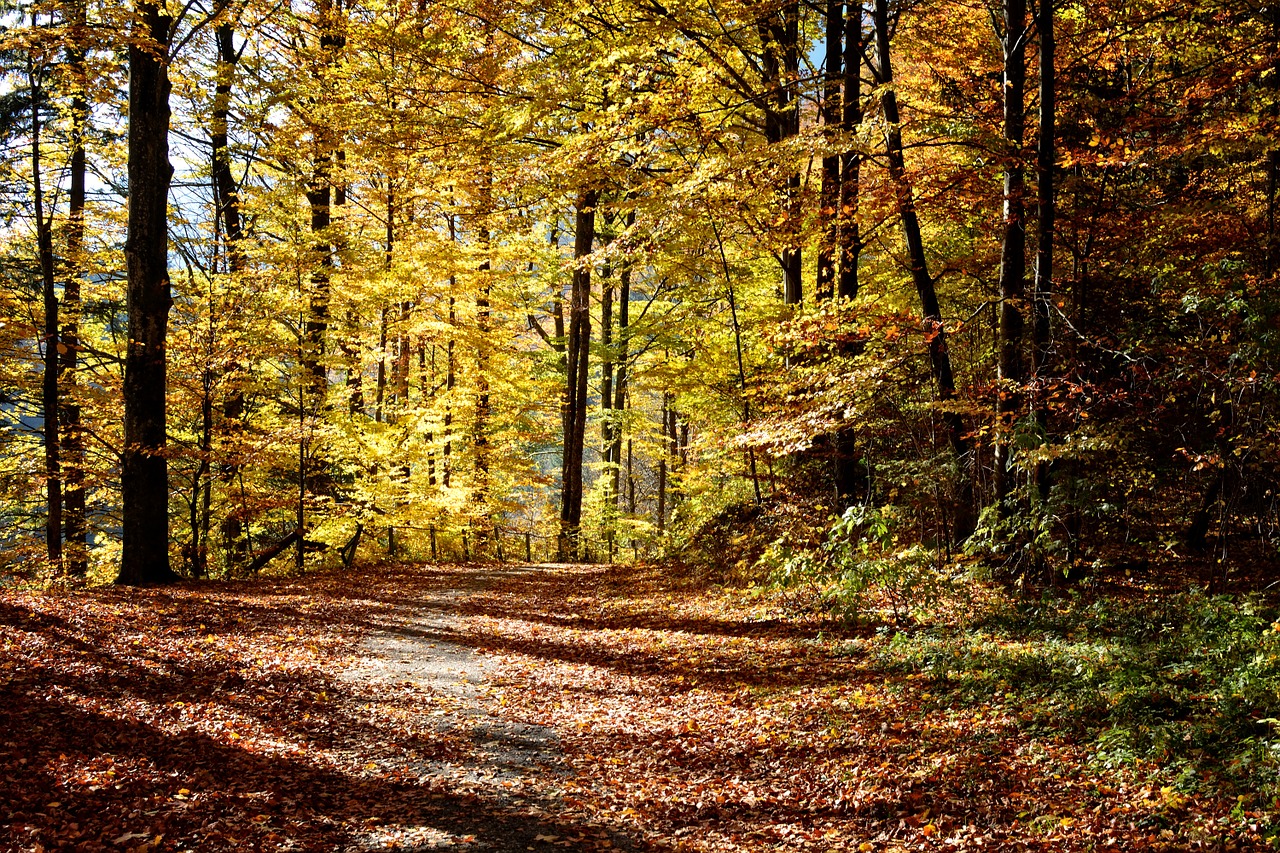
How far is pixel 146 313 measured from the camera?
10125 mm

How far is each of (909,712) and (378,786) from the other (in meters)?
3.83

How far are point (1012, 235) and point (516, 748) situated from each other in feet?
24.7

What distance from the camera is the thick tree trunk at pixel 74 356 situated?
543 inches

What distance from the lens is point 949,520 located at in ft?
31.7

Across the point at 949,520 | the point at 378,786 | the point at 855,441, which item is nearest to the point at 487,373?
the point at 855,441

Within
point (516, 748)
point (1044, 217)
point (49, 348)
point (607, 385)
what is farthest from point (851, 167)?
point (49, 348)

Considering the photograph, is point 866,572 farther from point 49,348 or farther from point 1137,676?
point 49,348

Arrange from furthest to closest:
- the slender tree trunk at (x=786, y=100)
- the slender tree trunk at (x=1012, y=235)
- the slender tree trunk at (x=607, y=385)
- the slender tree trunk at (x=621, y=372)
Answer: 1. the slender tree trunk at (x=621, y=372)
2. the slender tree trunk at (x=607, y=385)
3. the slender tree trunk at (x=786, y=100)
4. the slender tree trunk at (x=1012, y=235)

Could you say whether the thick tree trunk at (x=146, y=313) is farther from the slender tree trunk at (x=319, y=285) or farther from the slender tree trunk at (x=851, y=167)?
the slender tree trunk at (x=851, y=167)

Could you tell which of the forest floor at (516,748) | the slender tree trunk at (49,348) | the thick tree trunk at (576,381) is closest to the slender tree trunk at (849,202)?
the forest floor at (516,748)

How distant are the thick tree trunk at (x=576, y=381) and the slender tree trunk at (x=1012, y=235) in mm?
10139

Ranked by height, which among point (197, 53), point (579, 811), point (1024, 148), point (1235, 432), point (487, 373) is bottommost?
point (579, 811)

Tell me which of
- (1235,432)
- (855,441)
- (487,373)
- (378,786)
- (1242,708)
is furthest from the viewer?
(487,373)

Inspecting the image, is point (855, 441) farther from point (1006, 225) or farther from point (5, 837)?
point (5, 837)
